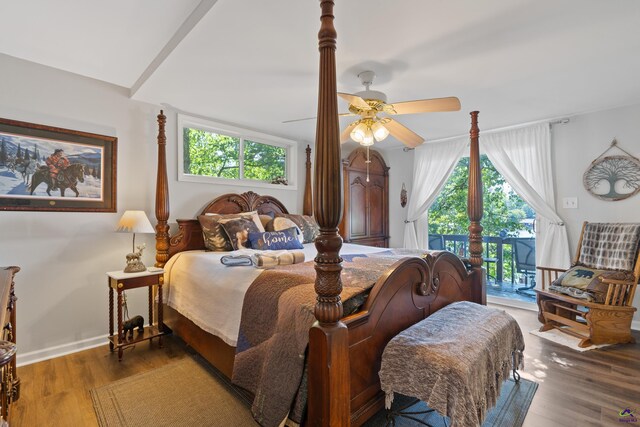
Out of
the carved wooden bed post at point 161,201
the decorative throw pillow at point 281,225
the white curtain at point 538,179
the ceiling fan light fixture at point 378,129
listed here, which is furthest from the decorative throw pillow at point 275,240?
the white curtain at point 538,179

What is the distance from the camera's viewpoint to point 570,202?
373 centimetres

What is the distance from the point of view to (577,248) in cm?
349

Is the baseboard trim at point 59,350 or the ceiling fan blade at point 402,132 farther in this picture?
the ceiling fan blade at point 402,132

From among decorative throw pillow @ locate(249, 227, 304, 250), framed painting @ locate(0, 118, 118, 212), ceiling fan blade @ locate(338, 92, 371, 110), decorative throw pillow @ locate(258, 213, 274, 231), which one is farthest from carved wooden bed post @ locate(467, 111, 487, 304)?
framed painting @ locate(0, 118, 118, 212)

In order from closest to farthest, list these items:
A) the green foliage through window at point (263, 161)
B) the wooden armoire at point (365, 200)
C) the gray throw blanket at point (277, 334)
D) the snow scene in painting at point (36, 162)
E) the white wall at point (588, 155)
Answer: the gray throw blanket at point (277, 334)
the snow scene in painting at point (36, 162)
the white wall at point (588, 155)
the green foliage through window at point (263, 161)
the wooden armoire at point (365, 200)

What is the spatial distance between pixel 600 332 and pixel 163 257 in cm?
423

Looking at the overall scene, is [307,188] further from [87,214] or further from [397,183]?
[87,214]

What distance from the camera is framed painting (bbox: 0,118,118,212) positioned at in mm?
2434

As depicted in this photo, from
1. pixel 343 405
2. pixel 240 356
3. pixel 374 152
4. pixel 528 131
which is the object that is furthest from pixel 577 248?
pixel 240 356

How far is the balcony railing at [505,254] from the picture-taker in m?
4.38

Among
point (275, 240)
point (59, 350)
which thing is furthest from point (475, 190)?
point (59, 350)

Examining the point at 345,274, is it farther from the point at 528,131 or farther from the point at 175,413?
the point at 528,131

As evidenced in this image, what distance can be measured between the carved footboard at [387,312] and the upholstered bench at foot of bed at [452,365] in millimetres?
87

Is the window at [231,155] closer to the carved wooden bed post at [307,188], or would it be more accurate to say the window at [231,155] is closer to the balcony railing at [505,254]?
the carved wooden bed post at [307,188]
